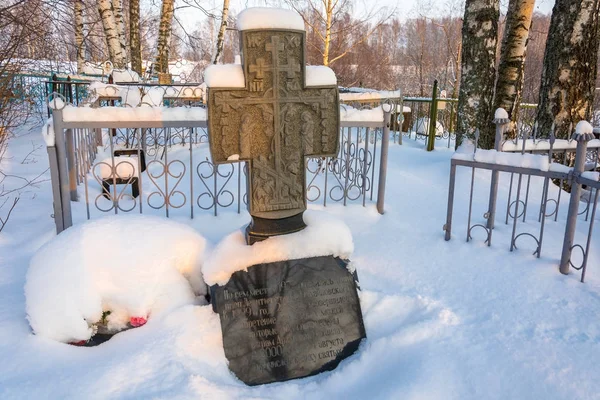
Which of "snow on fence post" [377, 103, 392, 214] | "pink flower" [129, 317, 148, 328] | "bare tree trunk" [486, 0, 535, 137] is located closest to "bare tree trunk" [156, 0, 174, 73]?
"bare tree trunk" [486, 0, 535, 137]

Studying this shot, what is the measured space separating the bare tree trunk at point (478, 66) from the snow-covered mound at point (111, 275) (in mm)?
5258

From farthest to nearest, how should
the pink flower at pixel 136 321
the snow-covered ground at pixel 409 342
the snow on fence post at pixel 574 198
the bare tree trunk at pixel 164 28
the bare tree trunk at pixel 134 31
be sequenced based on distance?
the bare tree trunk at pixel 164 28 < the bare tree trunk at pixel 134 31 < the snow on fence post at pixel 574 198 < the pink flower at pixel 136 321 < the snow-covered ground at pixel 409 342

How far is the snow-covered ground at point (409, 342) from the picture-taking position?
7.63ft

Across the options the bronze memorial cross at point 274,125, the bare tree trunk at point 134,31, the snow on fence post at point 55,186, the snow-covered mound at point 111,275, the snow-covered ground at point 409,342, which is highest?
the bare tree trunk at point 134,31

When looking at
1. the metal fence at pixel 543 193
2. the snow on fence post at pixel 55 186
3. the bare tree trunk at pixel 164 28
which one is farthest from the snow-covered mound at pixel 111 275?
the bare tree trunk at pixel 164 28

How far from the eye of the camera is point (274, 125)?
9.96 ft

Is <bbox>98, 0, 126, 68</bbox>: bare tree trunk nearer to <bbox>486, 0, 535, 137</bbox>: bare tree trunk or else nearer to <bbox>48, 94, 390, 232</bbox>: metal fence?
<bbox>48, 94, 390, 232</bbox>: metal fence

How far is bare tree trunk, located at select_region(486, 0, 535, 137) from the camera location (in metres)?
6.78

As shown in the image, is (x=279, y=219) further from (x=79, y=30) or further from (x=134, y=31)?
(x=134, y=31)

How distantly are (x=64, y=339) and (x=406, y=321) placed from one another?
204 cm

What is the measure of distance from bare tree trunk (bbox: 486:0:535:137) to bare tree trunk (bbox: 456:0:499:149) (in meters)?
0.19

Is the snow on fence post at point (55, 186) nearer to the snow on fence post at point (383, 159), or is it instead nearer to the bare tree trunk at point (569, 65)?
the snow on fence post at point (383, 159)

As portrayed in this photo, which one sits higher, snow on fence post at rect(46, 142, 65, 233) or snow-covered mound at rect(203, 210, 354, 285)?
snow on fence post at rect(46, 142, 65, 233)

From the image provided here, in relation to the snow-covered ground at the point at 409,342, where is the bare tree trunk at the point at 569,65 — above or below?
above
